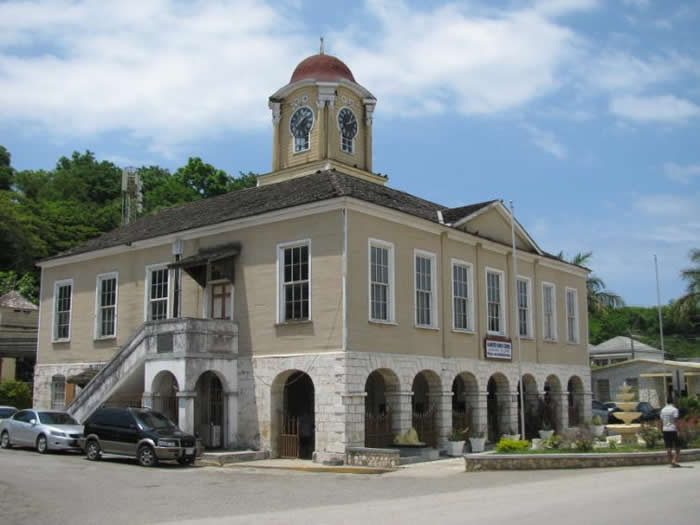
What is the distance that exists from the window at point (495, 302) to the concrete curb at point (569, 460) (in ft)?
30.8

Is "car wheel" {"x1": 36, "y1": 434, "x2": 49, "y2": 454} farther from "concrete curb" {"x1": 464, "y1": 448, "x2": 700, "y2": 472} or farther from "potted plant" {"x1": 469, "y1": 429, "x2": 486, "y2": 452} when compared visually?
"potted plant" {"x1": 469, "y1": 429, "x2": 486, "y2": 452}

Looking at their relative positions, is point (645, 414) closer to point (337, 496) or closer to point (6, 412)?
point (337, 496)

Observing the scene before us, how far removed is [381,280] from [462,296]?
466 cm

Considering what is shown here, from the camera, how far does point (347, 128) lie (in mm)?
34531

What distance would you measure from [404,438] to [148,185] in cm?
5137

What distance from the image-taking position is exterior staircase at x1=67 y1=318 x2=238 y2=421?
24.5m

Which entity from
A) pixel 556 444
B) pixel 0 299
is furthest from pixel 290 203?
pixel 0 299

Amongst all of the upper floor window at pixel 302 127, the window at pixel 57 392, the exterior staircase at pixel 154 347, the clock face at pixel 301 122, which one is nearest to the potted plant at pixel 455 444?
the exterior staircase at pixel 154 347

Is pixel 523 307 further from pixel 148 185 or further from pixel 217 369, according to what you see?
pixel 148 185

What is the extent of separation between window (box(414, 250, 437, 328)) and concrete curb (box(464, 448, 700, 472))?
653 centimetres

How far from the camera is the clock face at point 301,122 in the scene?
112ft

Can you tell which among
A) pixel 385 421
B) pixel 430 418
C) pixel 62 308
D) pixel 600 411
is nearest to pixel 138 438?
pixel 385 421

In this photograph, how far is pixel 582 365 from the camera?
35469 millimetres

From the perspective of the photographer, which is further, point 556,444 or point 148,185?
point 148,185
